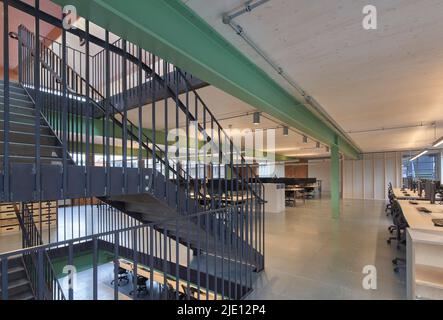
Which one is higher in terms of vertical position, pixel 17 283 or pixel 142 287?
pixel 17 283

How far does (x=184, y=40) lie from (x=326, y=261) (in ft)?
12.8

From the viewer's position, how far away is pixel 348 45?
2.40 metres

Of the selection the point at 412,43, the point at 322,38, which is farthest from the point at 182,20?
the point at 412,43

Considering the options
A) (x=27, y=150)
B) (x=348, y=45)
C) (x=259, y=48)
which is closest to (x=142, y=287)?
(x=27, y=150)

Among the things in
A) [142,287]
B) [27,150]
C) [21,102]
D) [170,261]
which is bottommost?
[142,287]

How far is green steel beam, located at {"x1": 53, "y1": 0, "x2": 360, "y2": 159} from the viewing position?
58.4 inches

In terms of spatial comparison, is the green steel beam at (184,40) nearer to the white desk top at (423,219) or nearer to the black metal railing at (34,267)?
the white desk top at (423,219)

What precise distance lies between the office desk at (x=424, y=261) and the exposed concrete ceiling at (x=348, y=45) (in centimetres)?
199

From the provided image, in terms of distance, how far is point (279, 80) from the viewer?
11.0 ft

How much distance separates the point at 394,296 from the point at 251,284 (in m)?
1.71

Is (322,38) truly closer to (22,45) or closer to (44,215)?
(22,45)

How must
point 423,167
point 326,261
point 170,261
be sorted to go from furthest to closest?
1. point 423,167
2. point 170,261
3. point 326,261

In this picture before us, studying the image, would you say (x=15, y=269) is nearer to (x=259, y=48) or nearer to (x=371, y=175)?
(x=259, y=48)

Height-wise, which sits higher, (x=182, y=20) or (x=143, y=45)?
(x=182, y=20)
